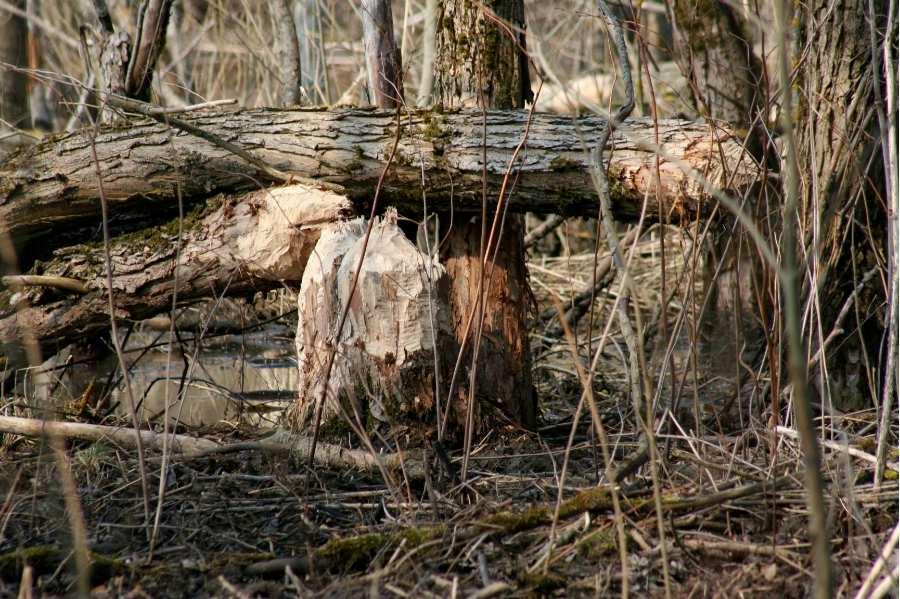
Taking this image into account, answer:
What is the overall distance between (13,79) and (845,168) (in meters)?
4.96

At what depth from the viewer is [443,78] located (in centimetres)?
364

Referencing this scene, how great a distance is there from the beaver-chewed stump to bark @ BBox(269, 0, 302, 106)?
3.11 metres

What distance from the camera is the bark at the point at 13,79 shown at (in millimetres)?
5762

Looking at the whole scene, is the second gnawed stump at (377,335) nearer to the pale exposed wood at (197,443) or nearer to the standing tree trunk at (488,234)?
the pale exposed wood at (197,443)

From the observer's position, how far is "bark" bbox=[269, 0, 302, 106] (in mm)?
6109

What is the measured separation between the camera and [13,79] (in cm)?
582

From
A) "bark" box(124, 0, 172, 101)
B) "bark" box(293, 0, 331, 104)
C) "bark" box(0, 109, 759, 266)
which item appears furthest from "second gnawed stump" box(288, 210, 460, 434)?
"bark" box(293, 0, 331, 104)

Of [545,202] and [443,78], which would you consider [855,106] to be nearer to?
[545,202]

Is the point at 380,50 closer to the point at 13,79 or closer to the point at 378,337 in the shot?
the point at 378,337

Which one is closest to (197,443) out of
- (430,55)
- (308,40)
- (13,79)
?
(430,55)

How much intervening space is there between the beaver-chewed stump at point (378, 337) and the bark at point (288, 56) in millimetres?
3110

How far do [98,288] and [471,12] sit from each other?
182cm

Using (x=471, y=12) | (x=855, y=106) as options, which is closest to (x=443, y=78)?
(x=471, y=12)

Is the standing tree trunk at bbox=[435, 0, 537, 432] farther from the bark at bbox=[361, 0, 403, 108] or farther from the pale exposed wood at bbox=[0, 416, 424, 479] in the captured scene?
the pale exposed wood at bbox=[0, 416, 424, 479]
